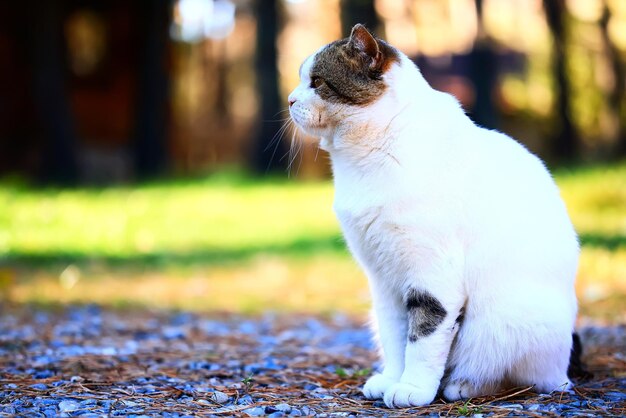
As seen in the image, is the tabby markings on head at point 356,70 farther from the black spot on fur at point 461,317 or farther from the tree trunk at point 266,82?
the tree trunk at point 266,82

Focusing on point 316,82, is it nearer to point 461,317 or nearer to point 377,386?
point 461,317

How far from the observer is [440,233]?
308cm

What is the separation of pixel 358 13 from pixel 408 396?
12.4 m

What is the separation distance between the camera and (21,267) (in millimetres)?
7680

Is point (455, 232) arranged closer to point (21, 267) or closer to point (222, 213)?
point (21, 267)

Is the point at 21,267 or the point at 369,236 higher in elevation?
the point at 369,236

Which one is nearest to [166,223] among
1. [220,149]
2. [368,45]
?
[368,45]

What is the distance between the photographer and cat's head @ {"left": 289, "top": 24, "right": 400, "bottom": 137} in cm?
334

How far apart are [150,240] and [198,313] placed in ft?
10.9

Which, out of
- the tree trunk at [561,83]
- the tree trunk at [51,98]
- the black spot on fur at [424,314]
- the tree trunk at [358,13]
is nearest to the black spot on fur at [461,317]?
the black spot on fur at [424,314]

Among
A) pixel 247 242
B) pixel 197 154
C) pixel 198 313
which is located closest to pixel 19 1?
pixel 197 154

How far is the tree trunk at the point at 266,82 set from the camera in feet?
47.3

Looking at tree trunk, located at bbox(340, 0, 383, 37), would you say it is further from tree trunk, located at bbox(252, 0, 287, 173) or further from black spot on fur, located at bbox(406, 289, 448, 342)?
black spot on fur, located at bbox(406, 289, 448, 342)

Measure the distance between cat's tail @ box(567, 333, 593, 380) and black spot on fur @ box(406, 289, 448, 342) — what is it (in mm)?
893
